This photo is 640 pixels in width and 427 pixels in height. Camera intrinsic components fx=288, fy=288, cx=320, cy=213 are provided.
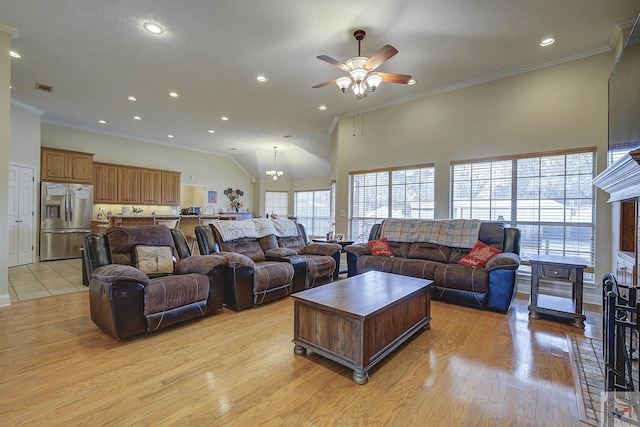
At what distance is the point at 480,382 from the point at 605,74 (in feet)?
13.8

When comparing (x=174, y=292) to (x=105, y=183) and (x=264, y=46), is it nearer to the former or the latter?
(x=264, y=46)

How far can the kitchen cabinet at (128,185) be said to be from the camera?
25.3ft

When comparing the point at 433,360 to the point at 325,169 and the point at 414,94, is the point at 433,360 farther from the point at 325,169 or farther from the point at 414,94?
the point at 325,169

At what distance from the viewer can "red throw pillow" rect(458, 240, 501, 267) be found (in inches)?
145

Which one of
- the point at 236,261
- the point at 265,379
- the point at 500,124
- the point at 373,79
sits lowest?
the point at 265,379

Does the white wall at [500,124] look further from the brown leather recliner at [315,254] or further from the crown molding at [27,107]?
the crown molding at [27,107]

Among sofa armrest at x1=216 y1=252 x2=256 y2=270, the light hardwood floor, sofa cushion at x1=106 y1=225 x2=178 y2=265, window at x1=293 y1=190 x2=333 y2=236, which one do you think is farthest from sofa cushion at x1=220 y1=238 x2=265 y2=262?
window at x1=293 y1=190 x2=333 y2=236

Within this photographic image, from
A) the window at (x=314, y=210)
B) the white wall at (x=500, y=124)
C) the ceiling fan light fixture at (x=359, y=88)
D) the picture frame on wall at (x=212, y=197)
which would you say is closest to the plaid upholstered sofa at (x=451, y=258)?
the white wall at (x=500, y=124)

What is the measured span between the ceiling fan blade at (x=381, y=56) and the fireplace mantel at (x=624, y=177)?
2011 millimetres

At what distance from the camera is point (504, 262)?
3.31m

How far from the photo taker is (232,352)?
239 cm

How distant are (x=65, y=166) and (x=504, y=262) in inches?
341

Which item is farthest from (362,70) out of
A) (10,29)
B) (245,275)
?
(10,29)

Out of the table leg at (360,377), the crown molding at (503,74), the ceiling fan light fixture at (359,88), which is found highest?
the crown molding at (503,74)
